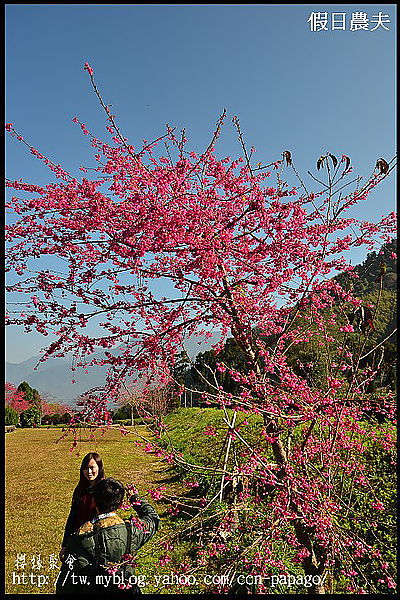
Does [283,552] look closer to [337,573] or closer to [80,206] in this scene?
[337,573]

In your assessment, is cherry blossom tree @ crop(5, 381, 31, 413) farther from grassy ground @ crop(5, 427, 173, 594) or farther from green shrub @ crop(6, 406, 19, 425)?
grassy ground @ crop(5, 427, 173, 594)

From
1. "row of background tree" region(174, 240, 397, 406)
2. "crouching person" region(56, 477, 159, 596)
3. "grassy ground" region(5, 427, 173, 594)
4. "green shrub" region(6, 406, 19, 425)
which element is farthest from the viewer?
"green shrub" region(6, 406, 19, 425)

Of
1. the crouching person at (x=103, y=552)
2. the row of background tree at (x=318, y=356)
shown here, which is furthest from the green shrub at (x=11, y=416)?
the crouching person at (x=103, y=552)

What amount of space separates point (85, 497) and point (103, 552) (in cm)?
55

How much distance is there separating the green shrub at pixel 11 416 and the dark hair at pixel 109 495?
67.5 ft

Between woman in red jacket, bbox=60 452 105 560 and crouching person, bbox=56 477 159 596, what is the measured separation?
12.6 inches

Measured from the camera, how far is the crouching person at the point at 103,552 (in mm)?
2578

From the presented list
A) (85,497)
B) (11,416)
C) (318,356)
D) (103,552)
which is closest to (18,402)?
(11,416)

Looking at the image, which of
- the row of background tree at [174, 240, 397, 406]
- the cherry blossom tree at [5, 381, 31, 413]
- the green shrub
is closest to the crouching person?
the row of background tree at [174, 240, 397, 406]

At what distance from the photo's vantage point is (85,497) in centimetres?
308

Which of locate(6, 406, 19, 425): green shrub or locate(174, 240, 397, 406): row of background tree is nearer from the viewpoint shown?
locate(174, 240, 397, 406): row of background tree

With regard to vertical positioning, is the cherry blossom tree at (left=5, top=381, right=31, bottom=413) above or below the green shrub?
above

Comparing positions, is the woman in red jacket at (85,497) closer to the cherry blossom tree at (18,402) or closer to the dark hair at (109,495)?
the dark hair at (109,495)

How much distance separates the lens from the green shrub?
2087 cm
